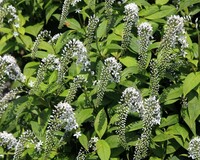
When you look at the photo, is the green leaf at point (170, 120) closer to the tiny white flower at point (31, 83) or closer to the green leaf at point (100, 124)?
the green leaf at point (100, 124)

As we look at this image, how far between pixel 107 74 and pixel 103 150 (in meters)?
0.54

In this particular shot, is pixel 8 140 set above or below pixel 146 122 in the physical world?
below

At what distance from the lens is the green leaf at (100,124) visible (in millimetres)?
3473

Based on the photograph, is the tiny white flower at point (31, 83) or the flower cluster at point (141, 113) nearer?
the flower cluster at point (141, 113)

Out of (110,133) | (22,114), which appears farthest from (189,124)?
(22,114)

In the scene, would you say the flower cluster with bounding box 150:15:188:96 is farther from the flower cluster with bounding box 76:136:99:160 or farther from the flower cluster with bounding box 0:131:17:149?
the flower cluster with bounding box 0:131:17:149

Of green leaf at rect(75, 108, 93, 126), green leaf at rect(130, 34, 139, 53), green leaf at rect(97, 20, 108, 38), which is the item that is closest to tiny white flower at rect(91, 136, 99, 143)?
green leaf at rect(75, 108, 93, 126)

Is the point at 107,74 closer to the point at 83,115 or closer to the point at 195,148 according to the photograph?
the point at 83,115

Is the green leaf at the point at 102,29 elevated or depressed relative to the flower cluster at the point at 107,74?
elevated

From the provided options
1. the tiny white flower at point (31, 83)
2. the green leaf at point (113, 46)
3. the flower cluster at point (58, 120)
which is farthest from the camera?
the tiny white flower at point (31, 83)

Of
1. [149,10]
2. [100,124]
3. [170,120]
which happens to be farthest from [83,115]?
[149,10]

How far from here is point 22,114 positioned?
3.90 metres

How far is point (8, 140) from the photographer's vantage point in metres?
3.69

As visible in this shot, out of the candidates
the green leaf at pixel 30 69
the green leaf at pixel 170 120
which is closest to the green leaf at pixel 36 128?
the green leaf at pixel 30 69
